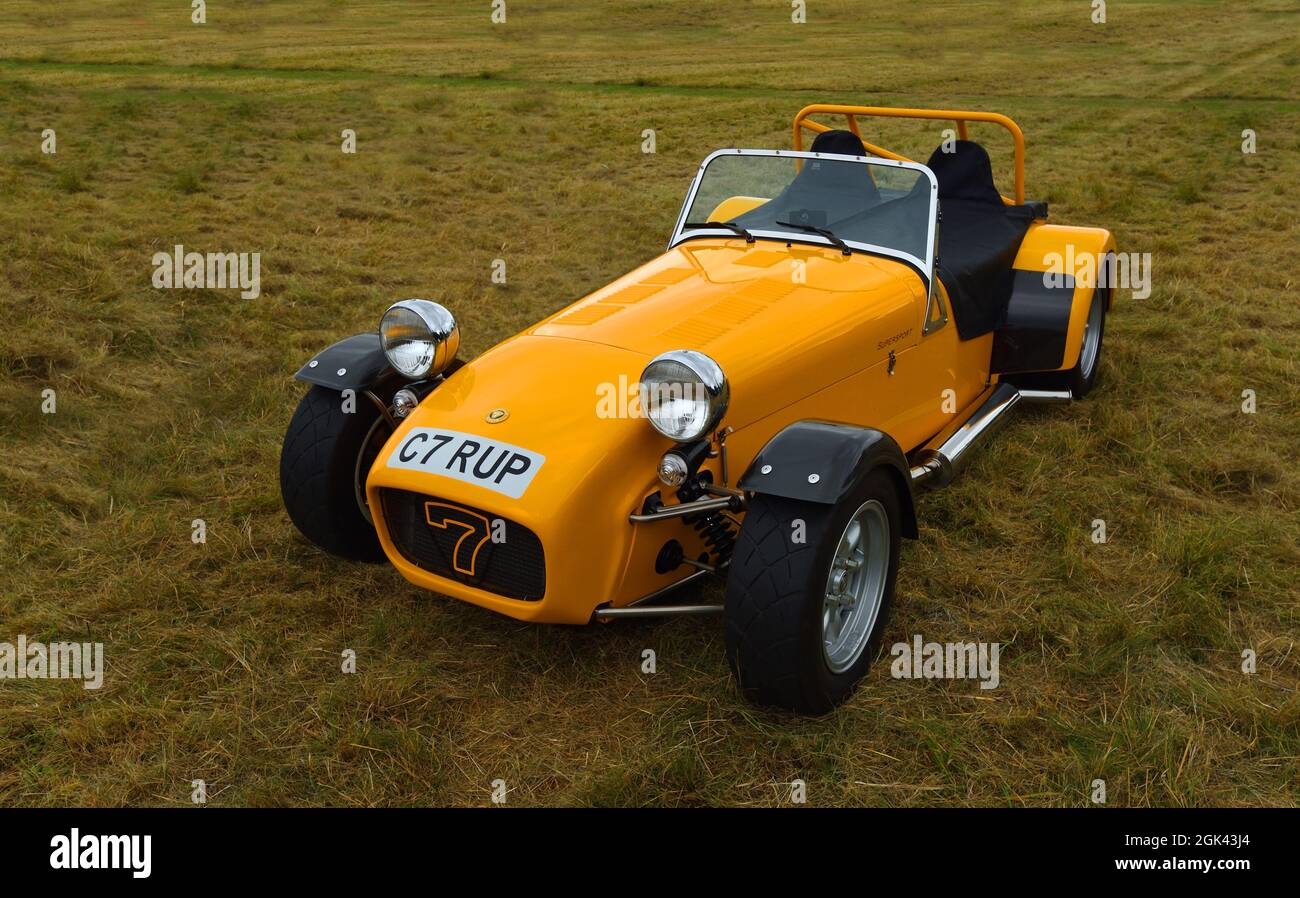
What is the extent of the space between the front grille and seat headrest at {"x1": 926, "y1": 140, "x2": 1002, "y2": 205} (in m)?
4.05

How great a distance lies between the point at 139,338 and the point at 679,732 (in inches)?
199

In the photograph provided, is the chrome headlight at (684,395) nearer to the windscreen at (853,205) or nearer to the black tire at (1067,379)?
the windscreen at (853,205)

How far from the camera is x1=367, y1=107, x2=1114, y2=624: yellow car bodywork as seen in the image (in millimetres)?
3691

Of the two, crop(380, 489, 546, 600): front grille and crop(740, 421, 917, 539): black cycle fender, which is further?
crop(380, 489, 546, 600): front grille

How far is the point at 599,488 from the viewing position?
3.67 meters

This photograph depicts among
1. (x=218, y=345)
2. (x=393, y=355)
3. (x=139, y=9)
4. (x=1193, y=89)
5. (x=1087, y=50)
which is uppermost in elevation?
(x=139, y=9)

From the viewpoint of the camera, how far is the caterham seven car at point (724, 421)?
3584 millimetres

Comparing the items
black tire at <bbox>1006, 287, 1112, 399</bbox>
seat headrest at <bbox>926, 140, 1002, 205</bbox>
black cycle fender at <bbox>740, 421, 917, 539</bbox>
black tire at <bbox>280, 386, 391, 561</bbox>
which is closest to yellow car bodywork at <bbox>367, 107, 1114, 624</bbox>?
black cycle fender at <bbox>740, 421, 917, 539</bbox>

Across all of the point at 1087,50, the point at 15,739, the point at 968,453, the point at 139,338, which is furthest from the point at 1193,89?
the point at 15,739

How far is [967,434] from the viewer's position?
5312 mm

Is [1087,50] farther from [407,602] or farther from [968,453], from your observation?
[407,602]

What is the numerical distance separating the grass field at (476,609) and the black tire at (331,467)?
23cm

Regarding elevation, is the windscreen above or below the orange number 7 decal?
above

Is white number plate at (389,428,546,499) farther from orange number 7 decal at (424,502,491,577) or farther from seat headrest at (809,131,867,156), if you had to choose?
seat headrest at (809,131,867,156)
